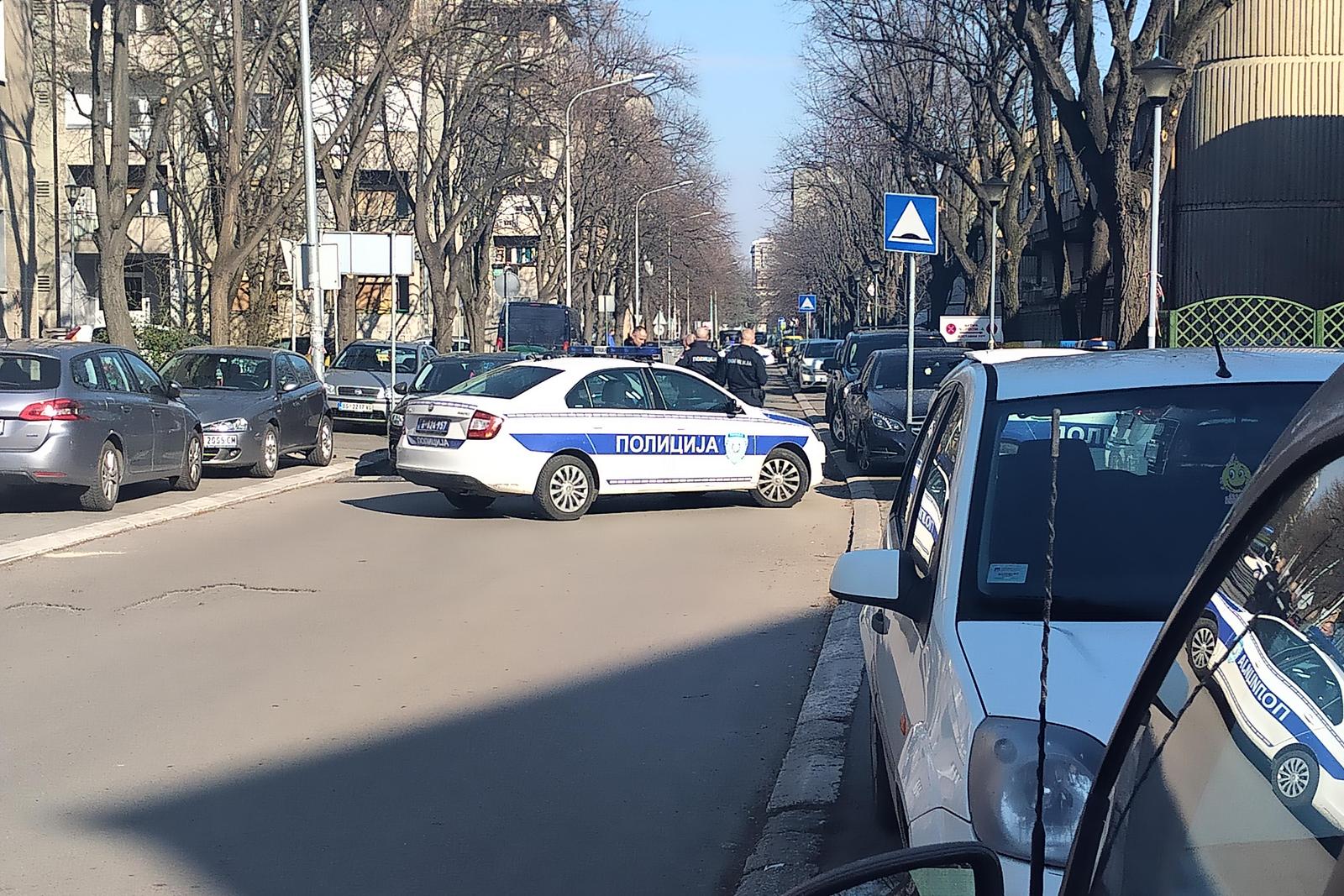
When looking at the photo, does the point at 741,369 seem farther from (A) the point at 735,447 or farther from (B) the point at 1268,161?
(B) the point at 1268,161

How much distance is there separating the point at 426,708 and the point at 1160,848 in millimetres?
5765

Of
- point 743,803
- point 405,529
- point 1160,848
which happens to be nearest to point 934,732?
point 1160,848

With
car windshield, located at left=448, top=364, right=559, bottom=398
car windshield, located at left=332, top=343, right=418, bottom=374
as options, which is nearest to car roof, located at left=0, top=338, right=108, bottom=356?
car windshield, located at left=448, top=364, right=559, bottom=398

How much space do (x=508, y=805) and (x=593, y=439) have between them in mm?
8923

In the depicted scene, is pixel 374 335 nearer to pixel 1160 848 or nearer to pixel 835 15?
pixel 835 15

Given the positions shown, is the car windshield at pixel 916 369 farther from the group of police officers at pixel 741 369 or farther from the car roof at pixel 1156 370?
the car roof at pixel 1156 370

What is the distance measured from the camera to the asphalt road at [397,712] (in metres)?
5.14

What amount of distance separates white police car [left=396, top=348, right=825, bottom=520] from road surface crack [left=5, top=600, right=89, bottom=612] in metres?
4.73

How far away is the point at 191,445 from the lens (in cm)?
1695

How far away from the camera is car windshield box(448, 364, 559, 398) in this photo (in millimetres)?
14516

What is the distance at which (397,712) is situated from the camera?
7.14 metres

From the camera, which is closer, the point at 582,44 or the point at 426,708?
the point at 426,708

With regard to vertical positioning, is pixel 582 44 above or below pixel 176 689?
above

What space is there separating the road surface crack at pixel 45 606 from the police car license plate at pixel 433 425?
482 centimetres
